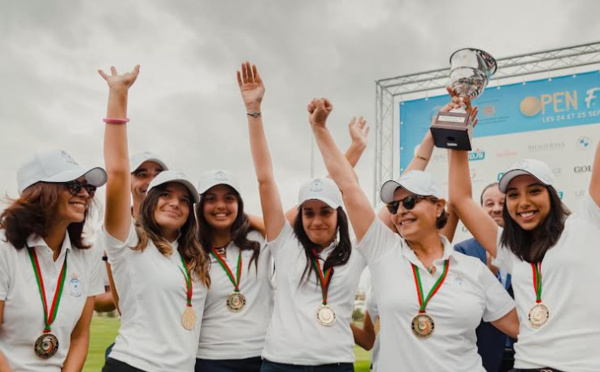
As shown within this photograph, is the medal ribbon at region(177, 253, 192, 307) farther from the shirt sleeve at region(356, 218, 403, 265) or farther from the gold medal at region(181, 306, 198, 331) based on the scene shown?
the shirt sleeve at region(356, 218, 403, 265)

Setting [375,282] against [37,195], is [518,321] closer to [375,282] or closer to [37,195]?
[375,282]

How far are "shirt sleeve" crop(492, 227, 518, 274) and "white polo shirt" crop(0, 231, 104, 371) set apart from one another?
2.18m

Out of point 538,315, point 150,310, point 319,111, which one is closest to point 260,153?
point 319,111

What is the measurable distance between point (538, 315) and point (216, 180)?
1.92 meters

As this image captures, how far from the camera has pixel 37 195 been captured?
2.44m

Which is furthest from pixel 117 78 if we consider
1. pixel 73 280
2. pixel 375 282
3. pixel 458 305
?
pixel 458 305

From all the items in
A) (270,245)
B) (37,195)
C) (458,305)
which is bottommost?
(458,305)

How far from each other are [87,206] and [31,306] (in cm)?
53

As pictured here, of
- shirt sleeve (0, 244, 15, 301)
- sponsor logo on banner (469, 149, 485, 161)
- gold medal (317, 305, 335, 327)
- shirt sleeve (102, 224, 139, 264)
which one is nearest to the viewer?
shirt sleeve (0, 244, 15, 301)

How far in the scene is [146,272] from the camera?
113 inches

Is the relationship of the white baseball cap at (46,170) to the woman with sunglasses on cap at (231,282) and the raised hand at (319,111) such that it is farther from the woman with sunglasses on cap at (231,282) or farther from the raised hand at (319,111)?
the raised hand at (319,111)

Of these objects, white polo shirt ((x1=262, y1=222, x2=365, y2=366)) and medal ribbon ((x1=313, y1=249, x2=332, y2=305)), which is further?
medal ribbon ((x1=313, y1=249, x2=332, y2=305))

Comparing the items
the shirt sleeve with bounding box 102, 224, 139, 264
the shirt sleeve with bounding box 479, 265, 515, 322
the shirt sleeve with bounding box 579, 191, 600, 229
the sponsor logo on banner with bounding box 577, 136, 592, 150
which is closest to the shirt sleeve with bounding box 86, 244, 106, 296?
the shirt sleeve with bounding box 102, 224, 139, 264

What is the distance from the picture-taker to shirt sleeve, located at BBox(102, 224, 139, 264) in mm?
2816
